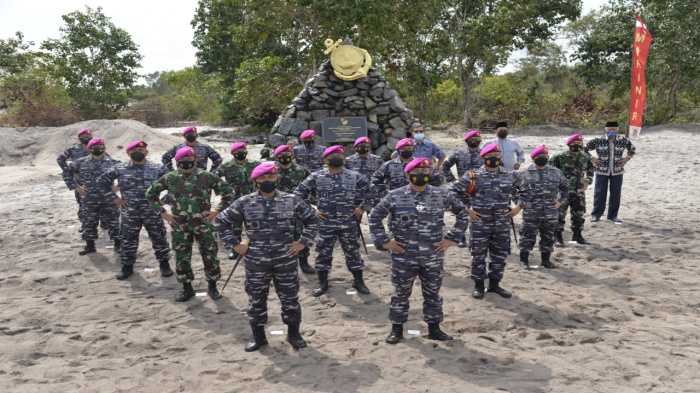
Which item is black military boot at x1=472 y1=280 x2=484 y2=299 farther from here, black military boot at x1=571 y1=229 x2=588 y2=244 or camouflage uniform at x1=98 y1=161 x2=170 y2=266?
camouflage uniform at x1=98 y1=161 x2=170 y2=266

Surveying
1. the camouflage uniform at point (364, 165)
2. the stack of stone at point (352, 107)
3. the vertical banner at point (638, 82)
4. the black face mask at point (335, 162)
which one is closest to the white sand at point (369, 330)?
the camouflage uniform at point (364, 165)

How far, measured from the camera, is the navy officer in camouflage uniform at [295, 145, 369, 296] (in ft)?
21.6

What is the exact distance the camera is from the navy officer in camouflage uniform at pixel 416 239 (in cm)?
498

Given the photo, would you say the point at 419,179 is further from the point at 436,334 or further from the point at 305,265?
the point at 305,265

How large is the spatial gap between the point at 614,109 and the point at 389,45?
15.0 m

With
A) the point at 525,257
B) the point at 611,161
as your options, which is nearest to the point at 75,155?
the point at 525,257

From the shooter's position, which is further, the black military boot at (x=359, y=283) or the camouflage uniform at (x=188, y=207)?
the black military boot at (x=359, y=283)

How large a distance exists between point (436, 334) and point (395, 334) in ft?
1.33

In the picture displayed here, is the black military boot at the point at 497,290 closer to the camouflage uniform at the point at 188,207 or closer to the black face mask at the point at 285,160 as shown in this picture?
the black face mask at the point at 285,160

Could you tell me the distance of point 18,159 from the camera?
1920cm

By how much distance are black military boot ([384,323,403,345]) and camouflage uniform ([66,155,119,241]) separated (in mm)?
5250

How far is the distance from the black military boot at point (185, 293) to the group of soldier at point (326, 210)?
15 mm

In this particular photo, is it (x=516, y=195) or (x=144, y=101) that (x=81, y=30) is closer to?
(x=144, y=101)

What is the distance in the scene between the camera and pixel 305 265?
297 inches
